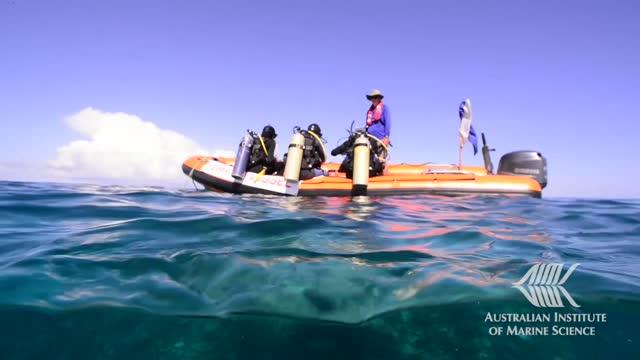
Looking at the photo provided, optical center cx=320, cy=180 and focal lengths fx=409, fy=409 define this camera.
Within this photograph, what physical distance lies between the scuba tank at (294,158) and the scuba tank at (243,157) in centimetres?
99

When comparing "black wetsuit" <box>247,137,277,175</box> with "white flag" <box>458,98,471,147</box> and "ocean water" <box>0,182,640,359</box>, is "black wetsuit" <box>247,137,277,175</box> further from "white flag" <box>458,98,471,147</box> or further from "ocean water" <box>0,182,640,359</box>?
"ocean water" <box>0,182,640,359</box>

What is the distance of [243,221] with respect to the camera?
4.64m

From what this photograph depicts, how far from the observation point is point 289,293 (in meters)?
2.42

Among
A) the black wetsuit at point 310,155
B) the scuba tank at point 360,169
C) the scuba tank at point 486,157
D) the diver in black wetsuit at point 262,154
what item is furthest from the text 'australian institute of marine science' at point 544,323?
the scuba tank at point 486,157

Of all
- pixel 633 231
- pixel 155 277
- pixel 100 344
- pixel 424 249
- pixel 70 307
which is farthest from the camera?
pixel 633 231

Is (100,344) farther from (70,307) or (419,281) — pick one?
(419,281)

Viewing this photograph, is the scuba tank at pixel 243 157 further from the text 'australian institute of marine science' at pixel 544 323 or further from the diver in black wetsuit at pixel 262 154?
the text 'australian institute of marine science' at pixel 544 323

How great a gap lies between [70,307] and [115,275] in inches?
17.9

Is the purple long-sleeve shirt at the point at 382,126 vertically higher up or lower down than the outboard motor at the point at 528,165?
higher up

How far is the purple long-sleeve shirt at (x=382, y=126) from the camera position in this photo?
10773 millimetres

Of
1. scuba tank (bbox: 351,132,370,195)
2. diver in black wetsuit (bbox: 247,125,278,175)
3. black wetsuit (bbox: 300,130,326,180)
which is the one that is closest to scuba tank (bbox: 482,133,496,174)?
scuba tank (bbox: 351,132,370,195)

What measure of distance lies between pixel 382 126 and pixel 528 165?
3728mm

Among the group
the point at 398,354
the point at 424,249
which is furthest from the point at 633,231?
the point at 398,354

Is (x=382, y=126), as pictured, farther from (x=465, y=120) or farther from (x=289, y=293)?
(x=289, y=293)
